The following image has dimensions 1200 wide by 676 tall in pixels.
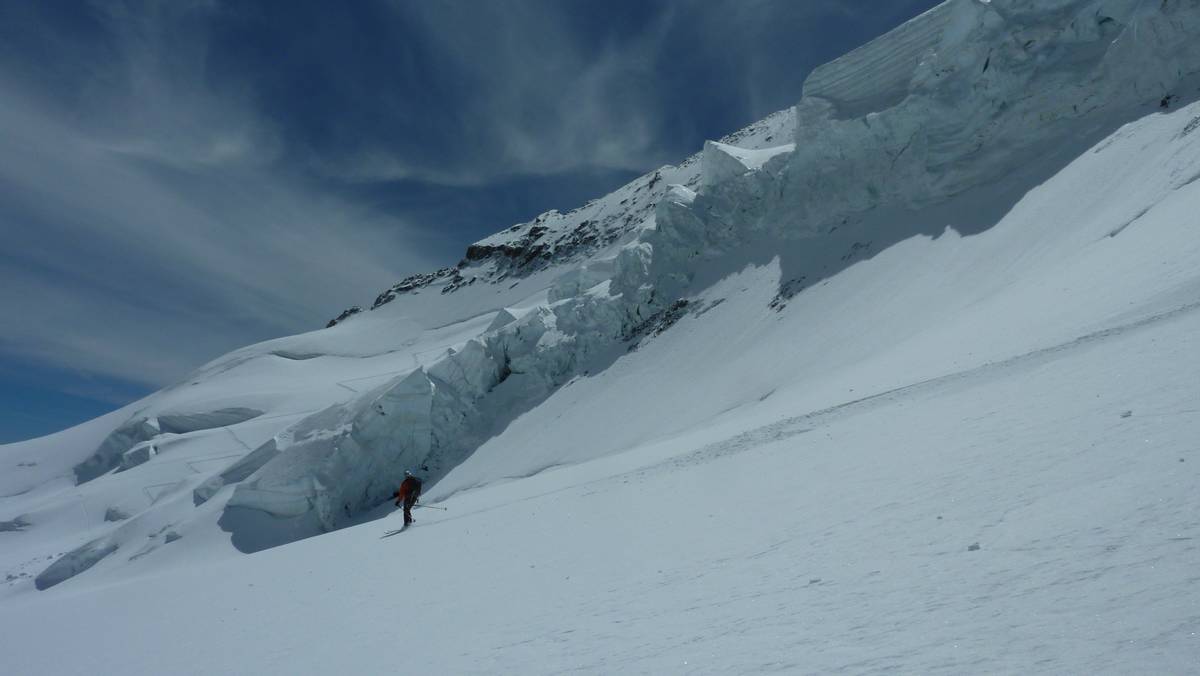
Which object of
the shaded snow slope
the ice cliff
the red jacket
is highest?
the ice cliff

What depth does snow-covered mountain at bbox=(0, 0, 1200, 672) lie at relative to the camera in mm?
3924

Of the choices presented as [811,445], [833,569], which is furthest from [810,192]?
[833,569]

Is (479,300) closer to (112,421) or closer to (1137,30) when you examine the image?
(112,421)

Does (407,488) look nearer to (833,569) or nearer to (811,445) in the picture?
(811,445)

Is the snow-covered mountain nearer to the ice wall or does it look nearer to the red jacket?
the ice wall

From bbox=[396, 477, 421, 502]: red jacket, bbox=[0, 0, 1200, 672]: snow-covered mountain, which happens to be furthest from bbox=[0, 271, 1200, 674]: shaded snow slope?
bbox=[396, 477, 421, 502]: red jacket

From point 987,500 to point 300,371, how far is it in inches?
2691

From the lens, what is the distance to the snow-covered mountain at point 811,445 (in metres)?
3.92

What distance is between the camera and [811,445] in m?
9.80

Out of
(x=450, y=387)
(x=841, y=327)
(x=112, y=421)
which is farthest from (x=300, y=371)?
(x=841, y=327)

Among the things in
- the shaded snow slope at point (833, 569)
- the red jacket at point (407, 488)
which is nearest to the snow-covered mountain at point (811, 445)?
the shaded snow slope at point (833, 569)

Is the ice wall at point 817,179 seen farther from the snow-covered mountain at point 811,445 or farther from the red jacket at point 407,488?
the red jacket at point 407,488

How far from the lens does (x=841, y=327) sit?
2055 cm

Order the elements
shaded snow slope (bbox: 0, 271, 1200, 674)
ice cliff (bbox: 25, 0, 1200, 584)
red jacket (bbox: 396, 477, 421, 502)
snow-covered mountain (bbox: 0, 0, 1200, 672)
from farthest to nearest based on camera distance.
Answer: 1. ice cliff (bbox: 25, 0, 1200, 584)
2. red jacket (bbox: 396, 477, 421, 502)
3. snow-covered mountain (bbox: 0, 0, 1200, 672)
4. shaded snow slope (bbox: 0, 271, 1200, 674)
